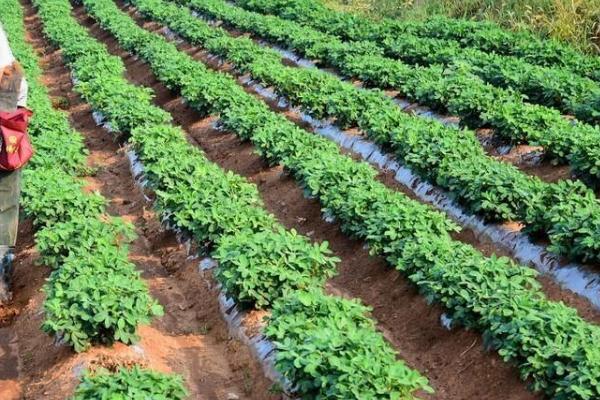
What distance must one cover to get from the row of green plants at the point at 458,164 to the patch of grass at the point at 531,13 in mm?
5723

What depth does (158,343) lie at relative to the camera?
21.9 feet

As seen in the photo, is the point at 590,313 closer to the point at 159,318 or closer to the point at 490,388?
the point at 490,388

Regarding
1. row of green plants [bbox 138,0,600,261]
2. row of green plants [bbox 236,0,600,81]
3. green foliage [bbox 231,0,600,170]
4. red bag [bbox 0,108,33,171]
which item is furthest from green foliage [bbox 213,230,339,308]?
row of green plants [bbox 236,0,600,81]

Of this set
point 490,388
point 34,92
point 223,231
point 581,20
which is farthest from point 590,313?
point 581,20

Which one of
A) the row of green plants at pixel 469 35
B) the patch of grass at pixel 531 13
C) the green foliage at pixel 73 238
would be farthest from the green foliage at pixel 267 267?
the patch of grass at pixel 531 13

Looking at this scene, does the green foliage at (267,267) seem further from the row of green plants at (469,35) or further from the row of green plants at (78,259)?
the row of green plants at (469,35)

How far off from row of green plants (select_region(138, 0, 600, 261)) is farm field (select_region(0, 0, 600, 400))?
0.10 ft

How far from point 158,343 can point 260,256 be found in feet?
3.37

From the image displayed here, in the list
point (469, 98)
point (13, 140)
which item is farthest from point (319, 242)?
point (469, 98)

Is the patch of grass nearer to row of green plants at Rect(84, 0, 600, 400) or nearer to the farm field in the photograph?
the farm field

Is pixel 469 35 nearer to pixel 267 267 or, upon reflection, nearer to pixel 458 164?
pixel 458 164

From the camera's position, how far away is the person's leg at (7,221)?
7309 mm

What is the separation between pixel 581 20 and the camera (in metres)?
16.7

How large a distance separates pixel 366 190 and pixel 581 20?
1010 cm
